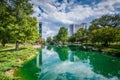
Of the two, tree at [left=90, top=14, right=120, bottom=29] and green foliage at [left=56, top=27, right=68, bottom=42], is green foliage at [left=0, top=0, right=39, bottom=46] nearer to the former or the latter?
tree at [left=90, top=14, right=120, bottom=29]

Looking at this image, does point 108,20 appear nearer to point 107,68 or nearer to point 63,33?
point 63,33

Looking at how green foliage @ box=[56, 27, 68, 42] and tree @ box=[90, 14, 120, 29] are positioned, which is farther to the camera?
green foliage @ box=[56, 27, 68, 42]

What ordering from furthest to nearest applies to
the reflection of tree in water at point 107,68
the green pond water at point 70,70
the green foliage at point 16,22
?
the green foliage at point 16,22 → the reflection of tree in water at point 107,68 → the green pond water at point 70,70

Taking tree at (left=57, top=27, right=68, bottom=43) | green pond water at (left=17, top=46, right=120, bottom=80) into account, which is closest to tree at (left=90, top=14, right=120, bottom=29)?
tree at (left=57, top=27, right=68, bottom=43)

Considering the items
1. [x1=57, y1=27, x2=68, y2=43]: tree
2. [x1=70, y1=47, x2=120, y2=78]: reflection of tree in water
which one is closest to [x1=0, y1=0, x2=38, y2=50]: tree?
[x1=70, y1=47, x2=120, y2=78]: reflection of tree in water

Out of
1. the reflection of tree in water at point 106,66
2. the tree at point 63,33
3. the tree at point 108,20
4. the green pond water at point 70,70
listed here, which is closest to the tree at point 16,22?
the green pond water at point 70,70

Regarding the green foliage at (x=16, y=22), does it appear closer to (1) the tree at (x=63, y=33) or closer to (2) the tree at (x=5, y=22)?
(2) the tree at (x=5, y=22)

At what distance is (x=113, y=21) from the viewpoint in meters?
70.4

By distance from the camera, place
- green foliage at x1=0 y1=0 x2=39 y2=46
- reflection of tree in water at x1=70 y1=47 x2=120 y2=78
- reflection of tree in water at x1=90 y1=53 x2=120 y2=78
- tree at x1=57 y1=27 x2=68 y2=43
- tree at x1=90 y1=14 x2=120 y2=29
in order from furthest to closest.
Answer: tree at x1=57 y1=27 x2=68 y2=43, tree at x1=90 y1=14 x2=120 y2=29, green foliage at x1=0 y1=0 x2=39 y2=46, reflection of tree in water at x1=70 y1=47 x2=120 y2=78, reflection of tree in water at x1=90 y1=53 x2=120 y2=78

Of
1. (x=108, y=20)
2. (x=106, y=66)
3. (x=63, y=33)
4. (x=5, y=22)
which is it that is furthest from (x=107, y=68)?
(x=63, y=33)

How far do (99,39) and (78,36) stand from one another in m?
58.5

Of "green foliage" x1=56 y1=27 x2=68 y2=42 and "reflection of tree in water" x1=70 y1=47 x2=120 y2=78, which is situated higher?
"green foliage" x1=56 y1=27 x2=68 y2=42

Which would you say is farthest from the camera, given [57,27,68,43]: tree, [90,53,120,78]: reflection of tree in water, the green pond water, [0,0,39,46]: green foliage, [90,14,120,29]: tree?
[57,27,68,43]: tree

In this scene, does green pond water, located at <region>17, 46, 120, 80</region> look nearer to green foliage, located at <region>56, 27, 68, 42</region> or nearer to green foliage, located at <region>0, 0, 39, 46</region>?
green foliage, located at <region>0, 0, 39, 46</region>
